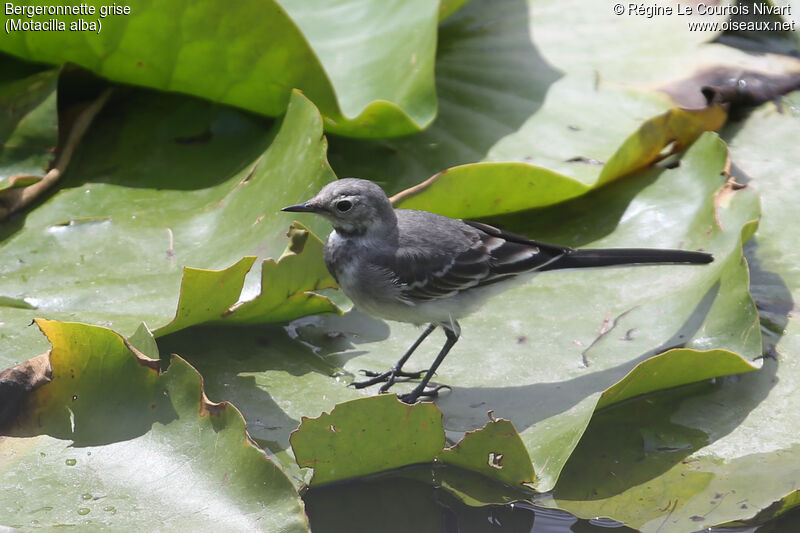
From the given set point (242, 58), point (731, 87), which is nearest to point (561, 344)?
point (242, 58)

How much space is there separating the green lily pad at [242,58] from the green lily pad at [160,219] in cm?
23

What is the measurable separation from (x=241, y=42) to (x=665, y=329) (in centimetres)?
259

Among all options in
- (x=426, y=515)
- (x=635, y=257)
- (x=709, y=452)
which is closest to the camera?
(x=426, y=515)

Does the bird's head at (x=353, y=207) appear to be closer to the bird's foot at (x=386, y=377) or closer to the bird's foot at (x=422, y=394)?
the bird's foot at (x=386, y=377)

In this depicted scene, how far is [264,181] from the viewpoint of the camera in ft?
15.0

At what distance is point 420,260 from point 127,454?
174 centimetres

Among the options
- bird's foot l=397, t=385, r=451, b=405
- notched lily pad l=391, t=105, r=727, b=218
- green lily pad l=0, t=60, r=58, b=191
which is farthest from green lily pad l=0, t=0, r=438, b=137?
bird's foot l=397, t=385, r=451, b=405

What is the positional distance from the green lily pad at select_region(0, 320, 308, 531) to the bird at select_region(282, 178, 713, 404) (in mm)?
1060

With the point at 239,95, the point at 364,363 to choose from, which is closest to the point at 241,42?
the point at 239,95

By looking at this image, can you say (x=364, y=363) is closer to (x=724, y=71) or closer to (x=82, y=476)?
(x=82, y=476)

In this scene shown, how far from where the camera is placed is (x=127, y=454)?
3250 mm

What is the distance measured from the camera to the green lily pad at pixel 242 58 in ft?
14.6

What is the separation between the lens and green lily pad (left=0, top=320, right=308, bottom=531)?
306cm

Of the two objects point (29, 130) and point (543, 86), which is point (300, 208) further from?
point (543, 86)
